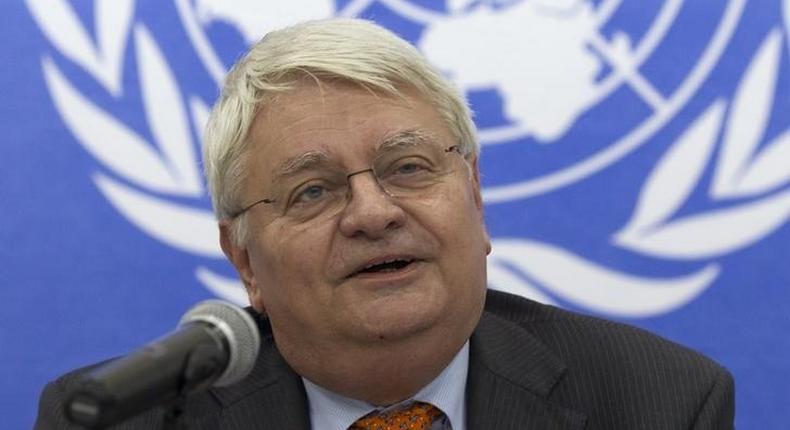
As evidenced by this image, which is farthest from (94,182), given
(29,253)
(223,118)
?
(223,118)

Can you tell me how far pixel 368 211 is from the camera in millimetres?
1802

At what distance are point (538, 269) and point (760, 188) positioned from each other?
0.56 metres

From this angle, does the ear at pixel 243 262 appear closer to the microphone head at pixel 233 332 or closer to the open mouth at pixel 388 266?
the open mouth at pixel 388 266

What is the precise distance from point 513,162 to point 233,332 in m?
1.40

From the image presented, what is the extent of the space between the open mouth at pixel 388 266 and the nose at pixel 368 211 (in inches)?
2.0

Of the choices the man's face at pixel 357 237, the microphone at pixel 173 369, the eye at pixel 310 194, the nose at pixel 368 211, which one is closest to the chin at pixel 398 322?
the man's face at pixel 357 237

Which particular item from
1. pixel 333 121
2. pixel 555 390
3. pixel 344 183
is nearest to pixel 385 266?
pixel 344 183

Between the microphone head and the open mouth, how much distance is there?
0.49 meters

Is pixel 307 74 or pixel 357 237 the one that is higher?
pixel 307 74

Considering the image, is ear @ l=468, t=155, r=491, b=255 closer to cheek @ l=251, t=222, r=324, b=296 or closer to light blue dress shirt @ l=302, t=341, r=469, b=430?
light blue dress shirt @ l=302, t=341, r=469, b=430

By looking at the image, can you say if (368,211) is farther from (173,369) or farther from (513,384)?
(173,369)

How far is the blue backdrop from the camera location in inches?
99.7

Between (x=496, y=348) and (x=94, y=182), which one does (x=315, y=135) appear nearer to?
(x=496, y=348)

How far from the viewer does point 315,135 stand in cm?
188
